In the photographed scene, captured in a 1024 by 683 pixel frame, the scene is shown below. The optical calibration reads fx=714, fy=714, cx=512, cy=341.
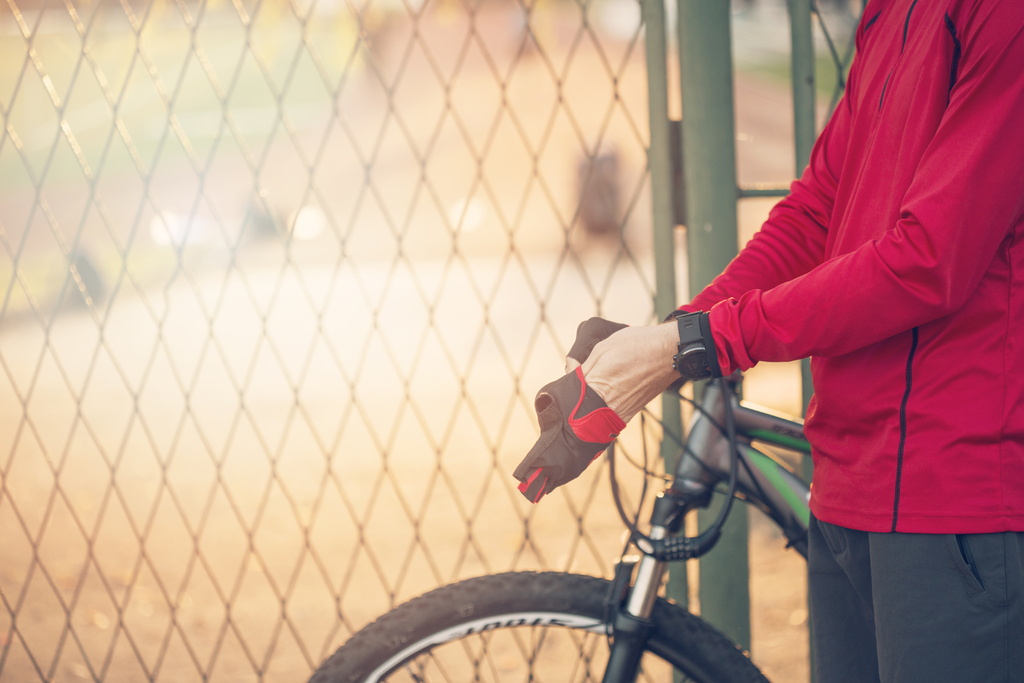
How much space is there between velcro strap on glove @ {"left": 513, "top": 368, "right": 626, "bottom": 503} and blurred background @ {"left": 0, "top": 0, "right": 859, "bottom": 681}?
0.34 meters

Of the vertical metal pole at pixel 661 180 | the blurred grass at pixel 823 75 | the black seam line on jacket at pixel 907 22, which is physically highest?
the blurred grass at pixel 823 75

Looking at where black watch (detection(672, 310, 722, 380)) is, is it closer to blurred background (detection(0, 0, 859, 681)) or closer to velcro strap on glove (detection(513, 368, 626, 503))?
velcro strap on glove (detection(513, 368, 626, 503))

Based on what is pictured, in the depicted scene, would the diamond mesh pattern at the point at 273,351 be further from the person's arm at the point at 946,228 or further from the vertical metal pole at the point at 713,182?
the person's arm at the point at 946,228

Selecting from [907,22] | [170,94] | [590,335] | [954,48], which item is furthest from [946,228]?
[170,94]

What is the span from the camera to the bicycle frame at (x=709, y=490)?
1210 mm

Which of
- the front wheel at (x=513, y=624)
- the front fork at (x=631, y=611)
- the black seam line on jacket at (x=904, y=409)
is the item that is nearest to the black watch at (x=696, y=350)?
the black seam line on jacket at (x=904, y=409)

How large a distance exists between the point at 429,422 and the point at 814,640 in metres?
4.24

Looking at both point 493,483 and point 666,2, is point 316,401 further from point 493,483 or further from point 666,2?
point 666,2

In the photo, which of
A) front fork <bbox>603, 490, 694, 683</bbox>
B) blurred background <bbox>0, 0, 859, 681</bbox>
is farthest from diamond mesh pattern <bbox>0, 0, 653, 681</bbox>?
front fork <bbox>603, 490, 694, 683</bbox>

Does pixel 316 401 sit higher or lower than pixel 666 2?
higher

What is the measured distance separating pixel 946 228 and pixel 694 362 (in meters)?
0.32

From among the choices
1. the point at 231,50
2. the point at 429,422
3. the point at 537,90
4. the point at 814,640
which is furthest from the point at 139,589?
the point at 231,50

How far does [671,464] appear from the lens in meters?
1.76

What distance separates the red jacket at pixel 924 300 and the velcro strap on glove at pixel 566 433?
7.1 inches
